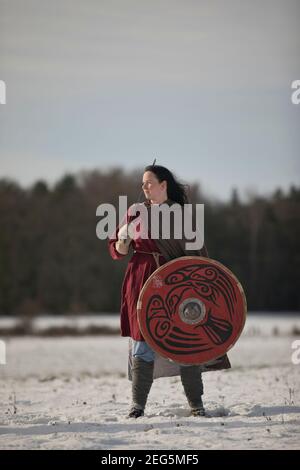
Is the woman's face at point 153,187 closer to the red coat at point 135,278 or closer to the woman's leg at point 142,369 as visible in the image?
the red coat at point 135,278

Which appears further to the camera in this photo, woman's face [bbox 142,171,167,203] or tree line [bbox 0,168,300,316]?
tree line [bbox 0,168,300,316]

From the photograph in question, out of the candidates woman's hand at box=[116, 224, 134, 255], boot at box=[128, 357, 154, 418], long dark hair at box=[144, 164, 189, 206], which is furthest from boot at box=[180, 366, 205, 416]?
long dark hair at box=[144, 164, 189, 206]

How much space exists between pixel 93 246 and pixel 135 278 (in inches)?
1306

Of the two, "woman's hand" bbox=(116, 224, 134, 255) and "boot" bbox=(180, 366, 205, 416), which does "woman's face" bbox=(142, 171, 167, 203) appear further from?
"boot" bbox=(180, 366, 205, 416)

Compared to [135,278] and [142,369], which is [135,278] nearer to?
[135,278]

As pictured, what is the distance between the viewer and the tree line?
36938 mm

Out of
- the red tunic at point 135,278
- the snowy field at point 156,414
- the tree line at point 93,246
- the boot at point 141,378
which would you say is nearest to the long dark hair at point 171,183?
the red tunic at point 135,278

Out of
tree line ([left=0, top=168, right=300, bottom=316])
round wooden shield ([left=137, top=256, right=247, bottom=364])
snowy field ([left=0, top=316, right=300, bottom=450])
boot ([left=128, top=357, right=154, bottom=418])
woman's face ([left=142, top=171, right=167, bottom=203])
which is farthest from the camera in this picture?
tree line ([left=0, top=168, right=300, bottom=316])

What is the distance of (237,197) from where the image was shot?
39.2 m

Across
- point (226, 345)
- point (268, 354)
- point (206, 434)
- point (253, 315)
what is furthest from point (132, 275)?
point (253, 315)

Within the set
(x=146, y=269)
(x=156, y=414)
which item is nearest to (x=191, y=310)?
(x=146, y=269)

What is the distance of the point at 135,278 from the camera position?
5324 mm

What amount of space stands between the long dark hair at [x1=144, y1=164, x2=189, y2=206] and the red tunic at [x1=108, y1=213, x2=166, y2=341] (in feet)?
1.27

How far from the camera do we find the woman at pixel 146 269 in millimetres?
5270
